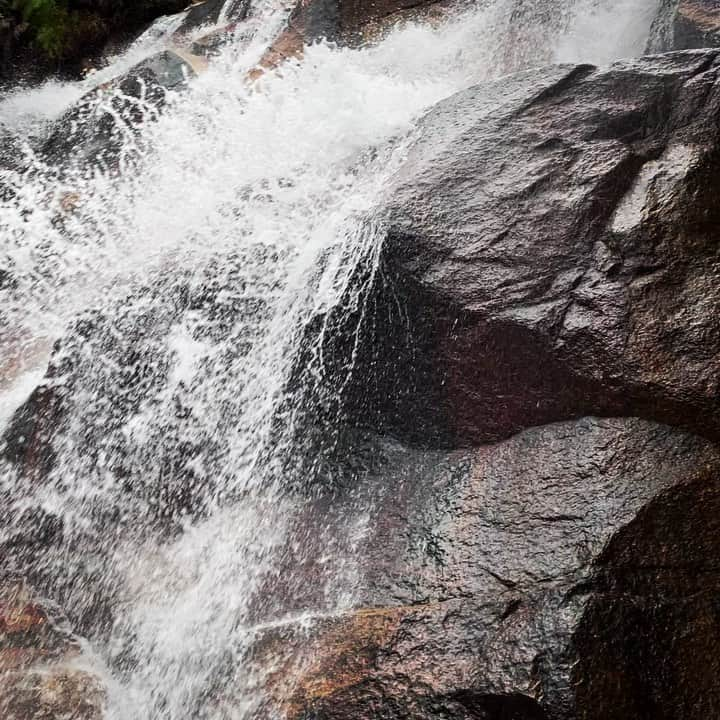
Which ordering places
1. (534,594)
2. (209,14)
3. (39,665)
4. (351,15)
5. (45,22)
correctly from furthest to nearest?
(209,14), (45,22), (351,15), (39,665), (534,594)

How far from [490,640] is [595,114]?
3.22m

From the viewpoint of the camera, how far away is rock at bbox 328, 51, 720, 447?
3.11 meters

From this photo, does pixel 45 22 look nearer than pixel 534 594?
No

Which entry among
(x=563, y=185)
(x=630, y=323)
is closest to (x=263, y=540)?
(x=630, y=323)

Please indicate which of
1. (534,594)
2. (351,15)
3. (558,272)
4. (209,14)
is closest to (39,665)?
(534,594)

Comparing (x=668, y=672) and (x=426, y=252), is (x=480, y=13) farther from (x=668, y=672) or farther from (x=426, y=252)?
(x=668, y=672)

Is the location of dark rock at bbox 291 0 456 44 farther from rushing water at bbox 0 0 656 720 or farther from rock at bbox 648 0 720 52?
rock at bbox 648 0 720 52

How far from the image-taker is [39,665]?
3.26 metres

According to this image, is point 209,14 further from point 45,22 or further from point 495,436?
point 495,436

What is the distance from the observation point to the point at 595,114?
13.2 ft

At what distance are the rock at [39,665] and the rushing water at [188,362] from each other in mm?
109

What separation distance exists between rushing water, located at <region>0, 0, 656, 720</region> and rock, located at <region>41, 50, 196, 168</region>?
0.22 m

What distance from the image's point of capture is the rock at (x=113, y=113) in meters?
6.38

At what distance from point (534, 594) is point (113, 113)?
20.9 feet
